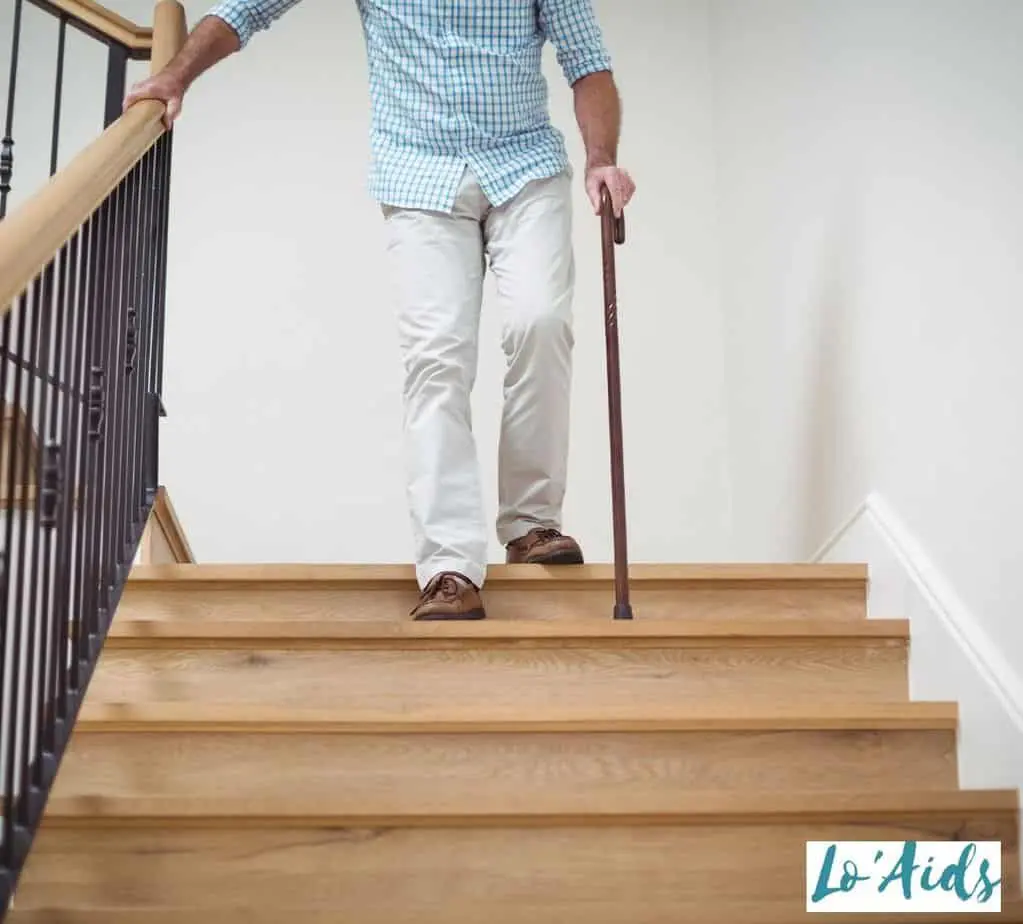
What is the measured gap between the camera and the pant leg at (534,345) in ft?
7.67

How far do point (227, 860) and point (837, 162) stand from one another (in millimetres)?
1910

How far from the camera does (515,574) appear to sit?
2242 millimetres

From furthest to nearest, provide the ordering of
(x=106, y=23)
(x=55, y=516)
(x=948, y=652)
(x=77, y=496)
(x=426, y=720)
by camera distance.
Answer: (x=106, y=23)
(x=948, y=652)
(x=426, y=720)
(x=77, y=496)
(x=55, y=516)

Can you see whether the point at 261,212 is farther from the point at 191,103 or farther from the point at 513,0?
the point at 513,0

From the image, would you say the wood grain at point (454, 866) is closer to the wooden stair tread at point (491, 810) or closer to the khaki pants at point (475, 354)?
the wooden stair tread at point (491, 810)

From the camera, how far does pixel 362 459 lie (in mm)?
3812

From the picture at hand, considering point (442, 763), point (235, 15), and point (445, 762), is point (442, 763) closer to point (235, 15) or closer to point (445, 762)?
point (445, 762)

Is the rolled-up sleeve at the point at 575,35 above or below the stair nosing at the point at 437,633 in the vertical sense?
above

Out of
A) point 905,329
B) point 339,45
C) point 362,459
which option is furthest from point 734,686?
point 339,45

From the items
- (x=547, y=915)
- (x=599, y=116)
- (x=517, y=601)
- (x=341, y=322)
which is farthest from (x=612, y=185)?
(x=341, y=322)

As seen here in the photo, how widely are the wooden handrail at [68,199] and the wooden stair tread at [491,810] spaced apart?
2.11 ft

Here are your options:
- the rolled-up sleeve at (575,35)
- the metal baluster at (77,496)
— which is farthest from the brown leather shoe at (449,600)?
the rolled-up sleeve at (575,35)

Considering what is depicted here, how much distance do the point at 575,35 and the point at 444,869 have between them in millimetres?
1609

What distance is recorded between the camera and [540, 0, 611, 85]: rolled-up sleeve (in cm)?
247
